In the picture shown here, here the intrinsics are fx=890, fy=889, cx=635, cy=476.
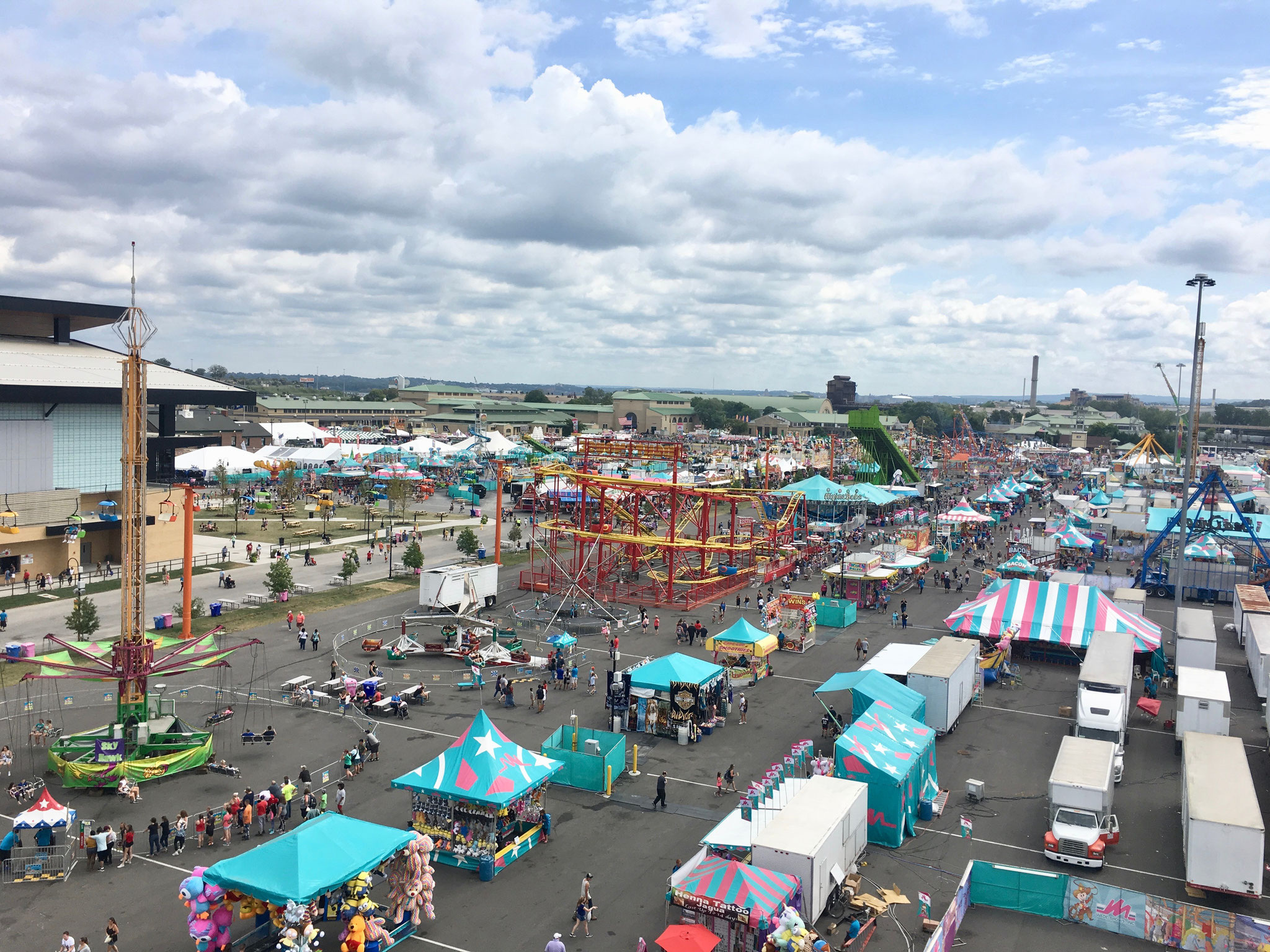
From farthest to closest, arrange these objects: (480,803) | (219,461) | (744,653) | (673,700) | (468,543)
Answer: (219,461) → (468,543) → (744,653) → (673,700) → (480,803)

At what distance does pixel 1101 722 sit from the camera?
74.6 feet

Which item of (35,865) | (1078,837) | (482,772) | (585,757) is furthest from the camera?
(585,757)

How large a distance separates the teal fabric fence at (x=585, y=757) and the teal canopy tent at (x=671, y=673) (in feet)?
9.35

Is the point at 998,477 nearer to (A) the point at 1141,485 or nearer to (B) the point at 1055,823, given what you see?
(A) the point at 1141,485

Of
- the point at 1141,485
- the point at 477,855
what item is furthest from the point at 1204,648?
the point at 1141,485

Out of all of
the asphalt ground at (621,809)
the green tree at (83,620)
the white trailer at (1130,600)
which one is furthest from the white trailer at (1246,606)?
the green tree at (83,620)

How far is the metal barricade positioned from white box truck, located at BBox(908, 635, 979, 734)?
2057 centimetres

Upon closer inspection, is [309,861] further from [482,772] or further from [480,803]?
[482,772]

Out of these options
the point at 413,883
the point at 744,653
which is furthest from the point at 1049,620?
the point at 413,883

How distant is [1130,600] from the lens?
116 feet

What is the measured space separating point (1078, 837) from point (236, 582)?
39.1 meters

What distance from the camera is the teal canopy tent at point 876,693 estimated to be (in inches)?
910

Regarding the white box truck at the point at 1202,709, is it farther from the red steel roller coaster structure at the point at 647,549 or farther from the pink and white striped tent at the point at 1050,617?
the red steel roller coaster structure at the point at 647,549

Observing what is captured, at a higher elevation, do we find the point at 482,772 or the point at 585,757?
the point at 482,772
